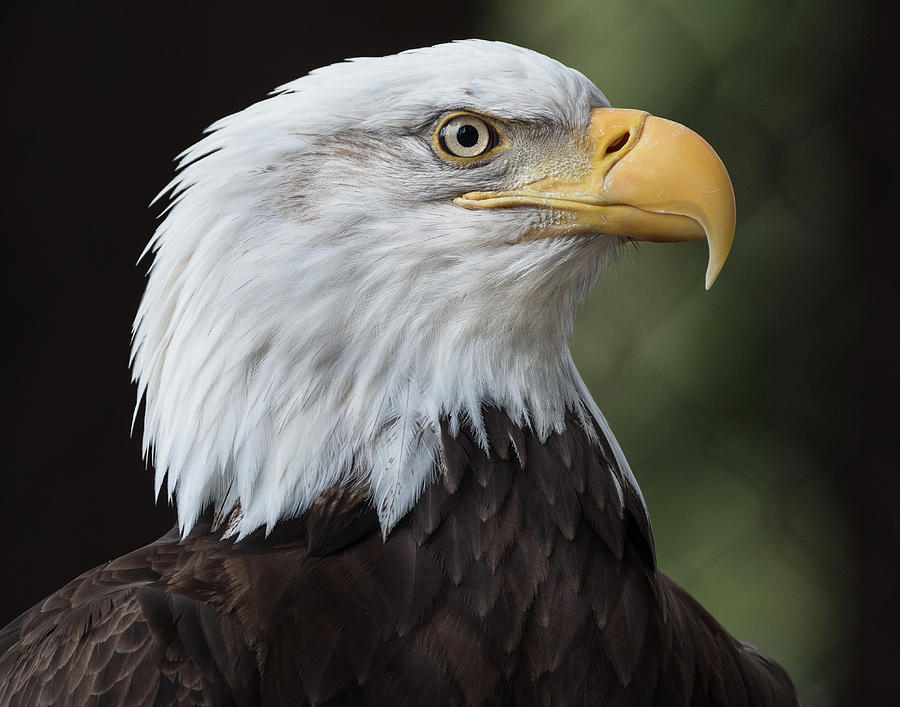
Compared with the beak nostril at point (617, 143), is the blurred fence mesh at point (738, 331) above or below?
below

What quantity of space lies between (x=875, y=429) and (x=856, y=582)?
1.43ft

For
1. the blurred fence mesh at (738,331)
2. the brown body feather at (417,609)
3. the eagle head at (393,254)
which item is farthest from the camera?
the blurred fence mesh at (738,331)

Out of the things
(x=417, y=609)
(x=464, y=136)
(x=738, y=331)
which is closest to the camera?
(x=417, y=609)

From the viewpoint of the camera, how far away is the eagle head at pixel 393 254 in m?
1.41

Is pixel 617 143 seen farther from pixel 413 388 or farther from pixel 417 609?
pixel 417 609

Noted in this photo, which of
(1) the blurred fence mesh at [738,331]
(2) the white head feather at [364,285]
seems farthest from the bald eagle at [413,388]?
(1) the blurred fence mesh at [738,331]

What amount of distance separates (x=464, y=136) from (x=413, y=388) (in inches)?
13.8

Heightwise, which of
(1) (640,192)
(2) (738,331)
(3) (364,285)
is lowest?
(2) (738,331)

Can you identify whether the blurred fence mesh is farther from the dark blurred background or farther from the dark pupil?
the dark pupil

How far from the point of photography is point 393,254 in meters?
1.42

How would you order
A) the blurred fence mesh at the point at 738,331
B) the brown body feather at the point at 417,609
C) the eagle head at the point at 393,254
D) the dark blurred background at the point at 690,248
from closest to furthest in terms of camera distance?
1. the brown body feather at the point at 417,609
2. the eagle head at the point at 393,254
3. the dark blurred background at the point at 690,248
4. the blurred fence mesh at the point at 738,331

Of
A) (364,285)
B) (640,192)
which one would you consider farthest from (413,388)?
(640,192)

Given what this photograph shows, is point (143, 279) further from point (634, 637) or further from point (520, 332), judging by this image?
point (634, 637)

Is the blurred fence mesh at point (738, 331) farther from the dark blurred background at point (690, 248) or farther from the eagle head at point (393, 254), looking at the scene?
the eagle head at point (393, 254)
